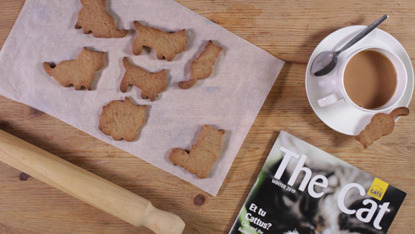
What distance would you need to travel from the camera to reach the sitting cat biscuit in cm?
95

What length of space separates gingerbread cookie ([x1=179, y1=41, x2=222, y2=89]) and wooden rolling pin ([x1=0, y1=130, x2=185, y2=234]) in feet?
1.08

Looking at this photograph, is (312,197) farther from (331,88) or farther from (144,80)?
(144,80)

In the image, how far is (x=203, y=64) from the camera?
0.94 m

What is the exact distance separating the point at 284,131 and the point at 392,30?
40 centimetres

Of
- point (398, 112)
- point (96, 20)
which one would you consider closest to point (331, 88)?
point (398, 112)

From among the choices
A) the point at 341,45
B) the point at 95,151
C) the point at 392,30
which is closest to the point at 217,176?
the point at 95,151

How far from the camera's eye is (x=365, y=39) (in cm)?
90

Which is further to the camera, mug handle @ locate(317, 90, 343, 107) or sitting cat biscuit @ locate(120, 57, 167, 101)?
sitting cat biscuit @ locate(120, 57, 167, 101)

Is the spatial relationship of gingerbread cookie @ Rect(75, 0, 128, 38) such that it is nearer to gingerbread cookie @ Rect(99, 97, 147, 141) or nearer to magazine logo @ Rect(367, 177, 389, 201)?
gingerbread cookie @ Rect(99, 97, 147, 141)

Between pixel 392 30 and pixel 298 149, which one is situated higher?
pixel 392 30

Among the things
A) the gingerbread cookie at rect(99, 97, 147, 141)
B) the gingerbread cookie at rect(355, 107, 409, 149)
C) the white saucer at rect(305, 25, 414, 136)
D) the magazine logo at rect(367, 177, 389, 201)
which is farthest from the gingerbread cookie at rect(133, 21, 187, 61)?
the magazine logo at rect(367, 177, 389, 201)

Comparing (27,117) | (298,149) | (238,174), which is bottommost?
(27,117)

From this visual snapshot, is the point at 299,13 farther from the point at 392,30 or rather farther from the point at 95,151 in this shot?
the point at 95,151

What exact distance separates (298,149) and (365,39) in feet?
1.09
